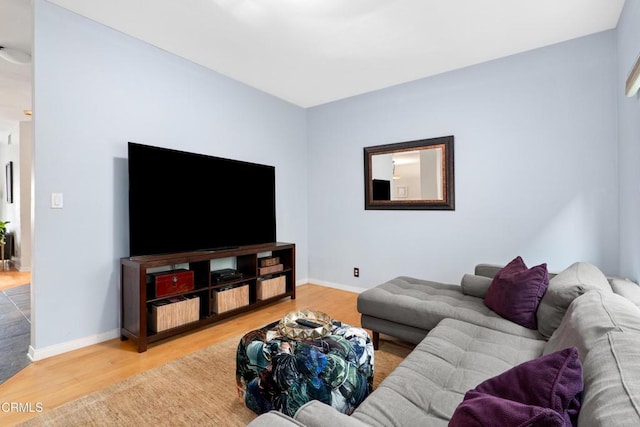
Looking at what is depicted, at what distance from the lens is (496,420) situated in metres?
0.72

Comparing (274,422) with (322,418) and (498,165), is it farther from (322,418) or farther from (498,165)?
(498,165)

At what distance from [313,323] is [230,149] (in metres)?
2.51

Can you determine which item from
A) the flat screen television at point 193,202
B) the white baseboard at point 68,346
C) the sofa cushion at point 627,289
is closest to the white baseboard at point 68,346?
the white baseboard at point 68,346

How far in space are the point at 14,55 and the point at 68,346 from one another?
2882mm

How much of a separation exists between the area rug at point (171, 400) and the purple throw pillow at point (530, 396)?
1.32m

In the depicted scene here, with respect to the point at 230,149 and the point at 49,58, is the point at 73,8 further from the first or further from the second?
the point at 230,149

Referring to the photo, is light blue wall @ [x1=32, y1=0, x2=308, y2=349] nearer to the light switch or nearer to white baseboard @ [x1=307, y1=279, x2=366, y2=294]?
the light switch

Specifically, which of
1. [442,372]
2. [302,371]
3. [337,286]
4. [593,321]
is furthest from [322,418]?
[337,286]

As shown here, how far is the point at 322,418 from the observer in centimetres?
89

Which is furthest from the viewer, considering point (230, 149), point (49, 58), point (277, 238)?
point (277, 238)

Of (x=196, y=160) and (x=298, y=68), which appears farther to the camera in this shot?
(x=298, y=68)

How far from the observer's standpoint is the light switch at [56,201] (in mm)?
2408

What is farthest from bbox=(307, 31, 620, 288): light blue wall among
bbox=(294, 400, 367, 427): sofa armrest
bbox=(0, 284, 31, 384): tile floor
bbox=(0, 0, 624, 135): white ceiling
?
bbox=(0, 284, 31, 384): tile floor

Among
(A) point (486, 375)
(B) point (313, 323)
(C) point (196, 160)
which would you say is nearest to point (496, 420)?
(A) point (486, 375)
